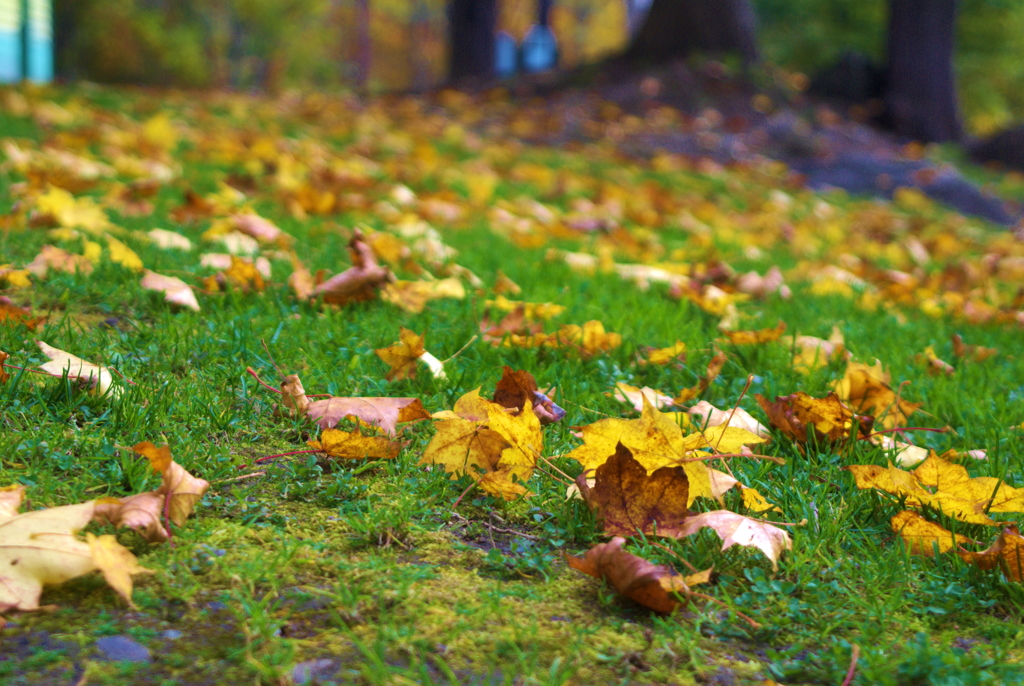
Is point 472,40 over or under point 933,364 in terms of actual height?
over

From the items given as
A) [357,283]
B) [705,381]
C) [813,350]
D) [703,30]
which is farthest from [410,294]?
[703,30]

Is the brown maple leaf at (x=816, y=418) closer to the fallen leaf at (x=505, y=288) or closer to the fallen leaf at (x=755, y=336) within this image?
the fallen leaf at (x=755, y=336)

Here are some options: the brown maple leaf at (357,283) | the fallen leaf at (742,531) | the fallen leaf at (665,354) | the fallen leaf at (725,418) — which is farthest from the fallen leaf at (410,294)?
the fallen leaf at (742,531)

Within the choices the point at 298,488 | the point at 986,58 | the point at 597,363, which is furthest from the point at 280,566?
the point at 986,58

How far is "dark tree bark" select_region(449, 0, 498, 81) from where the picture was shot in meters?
15.1

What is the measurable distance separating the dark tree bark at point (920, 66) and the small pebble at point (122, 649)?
41.6 feet

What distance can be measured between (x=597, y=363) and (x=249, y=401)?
0.84m

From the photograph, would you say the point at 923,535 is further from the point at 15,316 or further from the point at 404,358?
the point at 15,316

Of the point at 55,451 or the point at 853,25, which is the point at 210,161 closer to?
the point at 55,451

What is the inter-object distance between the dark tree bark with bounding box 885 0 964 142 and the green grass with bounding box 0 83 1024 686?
10780 millimetres

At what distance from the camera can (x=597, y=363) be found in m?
2.14

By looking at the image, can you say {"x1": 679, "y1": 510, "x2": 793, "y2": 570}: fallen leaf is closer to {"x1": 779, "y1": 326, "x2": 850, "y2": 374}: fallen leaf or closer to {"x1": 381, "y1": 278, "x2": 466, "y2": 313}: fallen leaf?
{"x1": 779, "y1": 326, "x2": 850, "y2": 374}: fallen leaf

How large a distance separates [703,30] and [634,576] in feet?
36.6

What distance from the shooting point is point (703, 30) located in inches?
442
